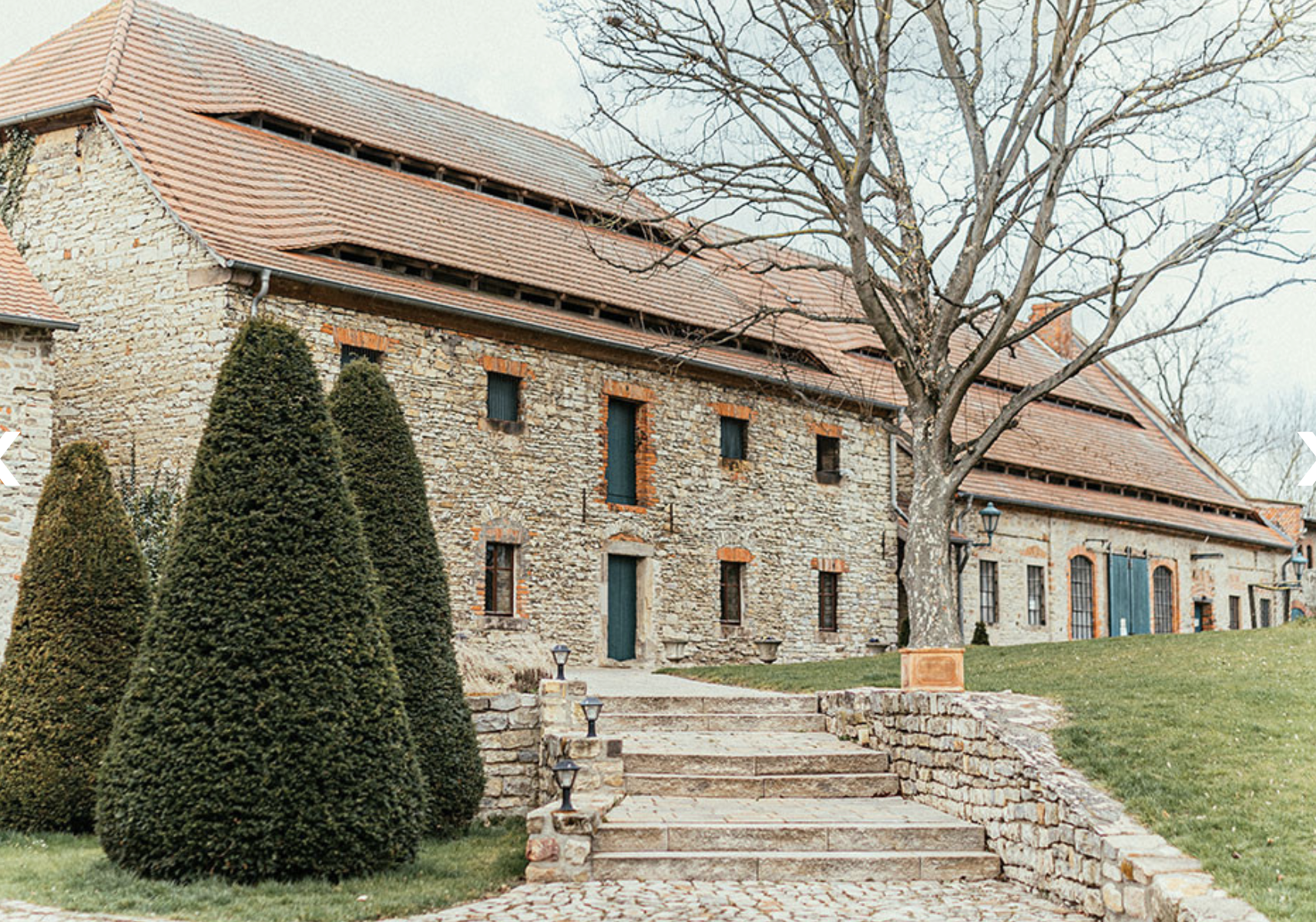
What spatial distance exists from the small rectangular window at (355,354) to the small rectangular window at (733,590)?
22.7 ft

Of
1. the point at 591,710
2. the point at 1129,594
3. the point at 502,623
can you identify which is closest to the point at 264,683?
the point at 591,710

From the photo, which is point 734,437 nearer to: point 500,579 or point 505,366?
point 505,366

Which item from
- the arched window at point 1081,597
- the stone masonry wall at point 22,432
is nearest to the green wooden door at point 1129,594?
the arched window at point 1081,597

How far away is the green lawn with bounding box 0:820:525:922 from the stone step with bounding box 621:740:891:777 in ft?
5.81

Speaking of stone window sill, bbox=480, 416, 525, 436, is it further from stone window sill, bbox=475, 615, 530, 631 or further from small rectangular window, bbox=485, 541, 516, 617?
stone window sill, bbox=475, 615, 530, 631

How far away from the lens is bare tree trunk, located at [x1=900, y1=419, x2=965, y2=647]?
15.0 meters

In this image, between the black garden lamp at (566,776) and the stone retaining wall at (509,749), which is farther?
the stone retaining wall at (509,749)

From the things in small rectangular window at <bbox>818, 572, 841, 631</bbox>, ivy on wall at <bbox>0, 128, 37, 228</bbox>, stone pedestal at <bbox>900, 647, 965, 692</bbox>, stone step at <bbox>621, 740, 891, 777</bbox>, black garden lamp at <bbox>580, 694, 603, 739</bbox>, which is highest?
ivy on wall at <bbox>0, 128, 37, 228</bbox>

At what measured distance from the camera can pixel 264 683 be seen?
26.4 feet

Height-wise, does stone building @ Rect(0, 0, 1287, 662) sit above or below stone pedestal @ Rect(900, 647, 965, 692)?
above

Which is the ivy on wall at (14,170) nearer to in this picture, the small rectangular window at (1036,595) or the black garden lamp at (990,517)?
the black garden lamp at (990,517)

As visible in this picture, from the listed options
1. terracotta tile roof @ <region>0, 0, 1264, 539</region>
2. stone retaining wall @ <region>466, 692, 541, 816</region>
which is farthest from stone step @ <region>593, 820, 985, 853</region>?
terracotta tile roof @ <region>0, 0, 1264, 539</region>

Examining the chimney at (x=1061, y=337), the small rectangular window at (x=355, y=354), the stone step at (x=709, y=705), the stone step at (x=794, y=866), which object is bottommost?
the stone step at (x=794, y=866)

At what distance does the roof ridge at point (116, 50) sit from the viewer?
56.6 ft
